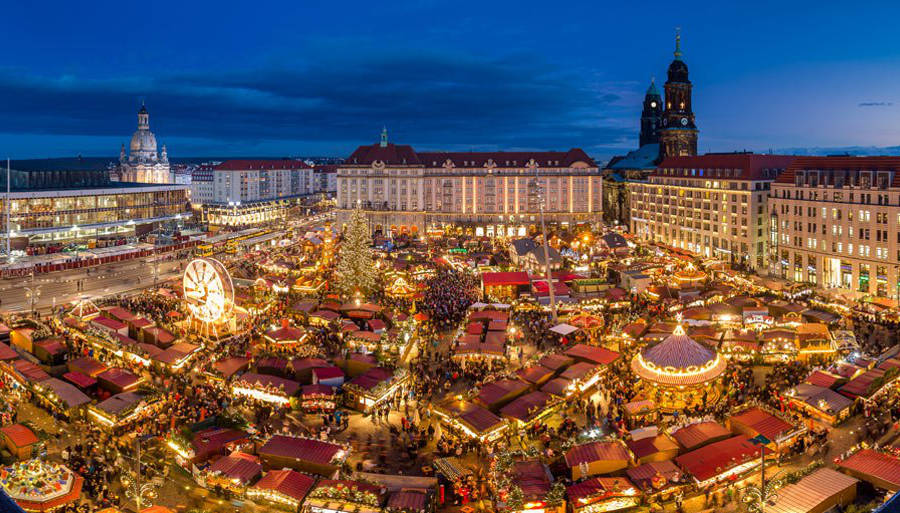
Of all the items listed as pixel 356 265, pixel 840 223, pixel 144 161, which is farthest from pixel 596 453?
pixel 144 161

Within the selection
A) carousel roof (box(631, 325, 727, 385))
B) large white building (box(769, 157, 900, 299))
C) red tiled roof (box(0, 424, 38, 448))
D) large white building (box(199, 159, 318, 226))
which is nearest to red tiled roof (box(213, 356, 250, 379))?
red tiled roof (box(0, 424, 38, 448))

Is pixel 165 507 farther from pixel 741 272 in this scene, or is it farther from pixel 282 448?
pixel 741 272

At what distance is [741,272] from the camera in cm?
6309

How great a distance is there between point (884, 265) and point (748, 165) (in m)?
21.2

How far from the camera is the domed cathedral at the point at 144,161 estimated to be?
182 metres

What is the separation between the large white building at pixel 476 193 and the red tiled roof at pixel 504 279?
48.4 metres

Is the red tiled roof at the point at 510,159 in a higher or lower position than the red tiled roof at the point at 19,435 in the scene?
higher

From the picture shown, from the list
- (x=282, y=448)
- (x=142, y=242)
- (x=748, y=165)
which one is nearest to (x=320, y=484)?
(x=282, y=448)

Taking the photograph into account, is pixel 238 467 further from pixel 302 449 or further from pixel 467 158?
pixel 467 158

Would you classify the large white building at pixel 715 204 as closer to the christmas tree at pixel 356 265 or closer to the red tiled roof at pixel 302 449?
the christmas tree at pixel 356 265

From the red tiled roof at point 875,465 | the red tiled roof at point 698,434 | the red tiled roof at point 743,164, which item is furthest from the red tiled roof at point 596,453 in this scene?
the red tiled roof at point 743,164

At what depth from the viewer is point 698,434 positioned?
24.9m

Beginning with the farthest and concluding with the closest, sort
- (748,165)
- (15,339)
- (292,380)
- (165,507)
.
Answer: (748,165) < (15,339) < (292,380) < (165,507)

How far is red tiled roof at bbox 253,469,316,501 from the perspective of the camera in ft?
70.8
